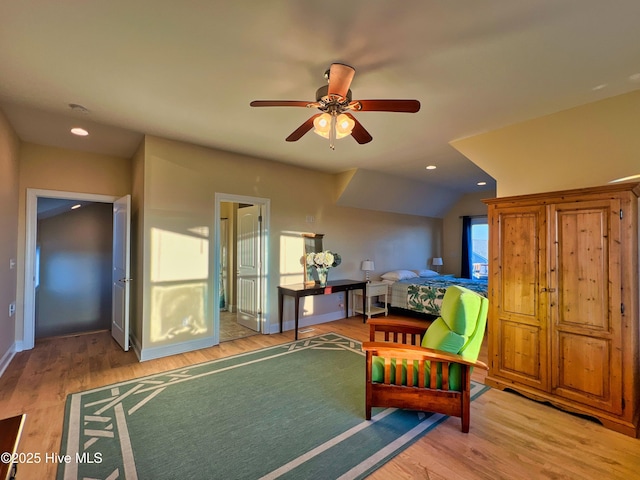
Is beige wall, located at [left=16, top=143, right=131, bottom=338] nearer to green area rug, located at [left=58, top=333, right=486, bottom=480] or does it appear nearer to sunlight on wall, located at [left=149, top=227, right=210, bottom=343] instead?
sunlight on wall, located at [left=149, top=227, right=210, bottom=343]

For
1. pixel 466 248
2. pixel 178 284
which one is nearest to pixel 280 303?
pixel 178 284

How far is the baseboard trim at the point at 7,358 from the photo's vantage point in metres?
3.07

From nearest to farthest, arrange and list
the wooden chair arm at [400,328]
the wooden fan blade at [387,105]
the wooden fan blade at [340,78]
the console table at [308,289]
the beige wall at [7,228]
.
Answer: the wooden fan blade at [340,78] → the wooden fan blade at [387,105] → the wooden chair arm at [400,328] → the beige wall at [7,228] → the console table at [308,289]

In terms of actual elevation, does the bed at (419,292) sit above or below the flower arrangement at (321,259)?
below

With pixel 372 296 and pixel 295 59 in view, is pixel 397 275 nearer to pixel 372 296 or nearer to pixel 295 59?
pixel 372 296

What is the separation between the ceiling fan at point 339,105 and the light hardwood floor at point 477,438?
2287 millimetres

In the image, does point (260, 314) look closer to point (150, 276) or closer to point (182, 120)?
point (150, 276)

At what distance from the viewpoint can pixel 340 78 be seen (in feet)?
6.04

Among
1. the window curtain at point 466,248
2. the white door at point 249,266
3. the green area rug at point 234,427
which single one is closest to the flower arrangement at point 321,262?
the white door at point 249,266

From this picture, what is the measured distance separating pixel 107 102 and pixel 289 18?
6.51ft

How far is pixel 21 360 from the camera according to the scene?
3402mm

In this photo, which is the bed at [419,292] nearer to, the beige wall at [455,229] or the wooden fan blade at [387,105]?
the beige wall at [455,229]

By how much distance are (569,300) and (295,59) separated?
2.90 metres

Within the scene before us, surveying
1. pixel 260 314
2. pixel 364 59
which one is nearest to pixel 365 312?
pixel 260 314
